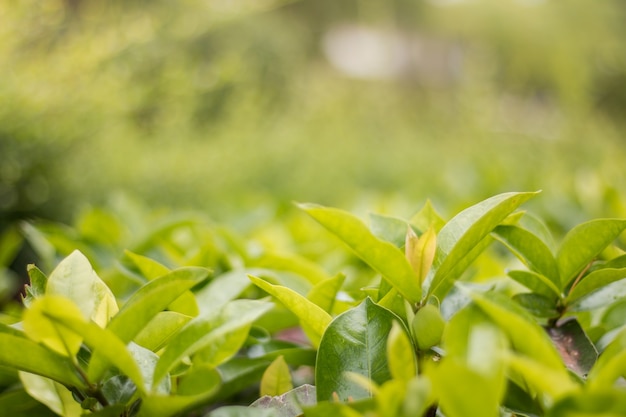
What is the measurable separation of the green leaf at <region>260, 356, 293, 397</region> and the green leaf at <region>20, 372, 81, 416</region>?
20cm

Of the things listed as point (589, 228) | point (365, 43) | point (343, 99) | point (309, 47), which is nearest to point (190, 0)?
point (589, 228)

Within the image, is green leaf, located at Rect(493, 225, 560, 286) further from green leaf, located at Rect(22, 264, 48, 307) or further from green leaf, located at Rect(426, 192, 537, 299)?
green leaf, located at Rect(22, 264, 48, 307)

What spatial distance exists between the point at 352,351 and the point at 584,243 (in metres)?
0.30

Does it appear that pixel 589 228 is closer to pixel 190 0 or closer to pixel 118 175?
pixel 190 0

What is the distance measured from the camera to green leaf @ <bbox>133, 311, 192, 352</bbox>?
61 centimetres

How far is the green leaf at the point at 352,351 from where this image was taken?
23.0 inches

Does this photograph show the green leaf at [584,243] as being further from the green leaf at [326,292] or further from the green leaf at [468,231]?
the green leaf at [326,292]

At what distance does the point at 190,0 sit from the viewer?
255 centimetres

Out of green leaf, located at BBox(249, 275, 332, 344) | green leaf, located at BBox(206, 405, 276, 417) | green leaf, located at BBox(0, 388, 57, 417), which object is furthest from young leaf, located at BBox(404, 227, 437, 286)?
green leaf, located at BBox(0, 388, 57, 417)

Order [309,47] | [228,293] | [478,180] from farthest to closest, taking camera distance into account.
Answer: [309,47]
[478,180]
[228,293]

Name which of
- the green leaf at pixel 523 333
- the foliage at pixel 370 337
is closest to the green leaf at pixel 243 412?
the foliage at pixel 370 337

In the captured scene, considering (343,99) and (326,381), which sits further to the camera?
(343,99)

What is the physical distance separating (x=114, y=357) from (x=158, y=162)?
2437 millimetres

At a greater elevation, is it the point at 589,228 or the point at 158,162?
the point at 589,228
